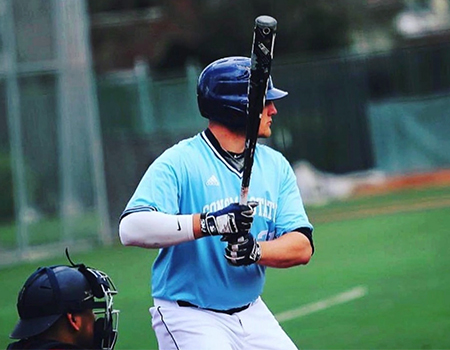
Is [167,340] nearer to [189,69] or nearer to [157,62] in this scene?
[189,69]

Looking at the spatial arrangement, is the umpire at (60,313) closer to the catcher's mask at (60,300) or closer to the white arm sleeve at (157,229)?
the catcher's mask at (60,300)

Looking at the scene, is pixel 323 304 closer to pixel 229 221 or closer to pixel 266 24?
pixel 229 221

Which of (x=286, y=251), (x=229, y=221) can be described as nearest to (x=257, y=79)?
(x=229, y=221)

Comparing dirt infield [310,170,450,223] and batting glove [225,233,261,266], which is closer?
batting glove [225,233,261,266]

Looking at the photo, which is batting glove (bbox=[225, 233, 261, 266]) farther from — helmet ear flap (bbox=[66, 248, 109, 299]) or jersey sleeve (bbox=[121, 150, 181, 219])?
helmet ear flap (bbox=[66, 248, 109, 299])

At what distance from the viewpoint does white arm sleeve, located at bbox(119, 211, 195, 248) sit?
211 inches

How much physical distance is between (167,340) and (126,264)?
12.1 m

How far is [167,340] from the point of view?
5.72m

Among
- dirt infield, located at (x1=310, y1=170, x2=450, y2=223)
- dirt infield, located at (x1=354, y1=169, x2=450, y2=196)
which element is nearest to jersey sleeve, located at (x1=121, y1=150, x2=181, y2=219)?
dirt infield, located at (x1=310, y1=170, x2=450, y2=223)

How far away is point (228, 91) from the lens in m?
5.85

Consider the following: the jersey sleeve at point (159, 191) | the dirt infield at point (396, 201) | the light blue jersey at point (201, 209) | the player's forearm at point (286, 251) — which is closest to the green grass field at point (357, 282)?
the dirt infield at point (396, 201)

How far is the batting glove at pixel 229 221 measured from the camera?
5.26m

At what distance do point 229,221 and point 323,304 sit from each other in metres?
7.77

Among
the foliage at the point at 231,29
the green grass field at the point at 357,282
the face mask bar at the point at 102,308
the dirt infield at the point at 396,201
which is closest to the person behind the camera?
the face mask bar at the point at 102,308
